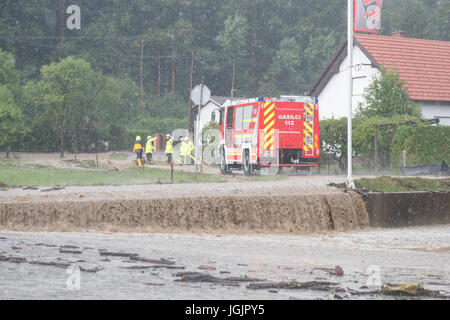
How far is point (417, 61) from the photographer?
40.7 m

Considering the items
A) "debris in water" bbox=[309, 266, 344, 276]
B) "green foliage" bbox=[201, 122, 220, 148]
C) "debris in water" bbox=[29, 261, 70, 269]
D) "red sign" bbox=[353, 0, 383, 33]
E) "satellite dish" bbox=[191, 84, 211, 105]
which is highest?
"red sign" bbox=[353, 0, 383, 33]

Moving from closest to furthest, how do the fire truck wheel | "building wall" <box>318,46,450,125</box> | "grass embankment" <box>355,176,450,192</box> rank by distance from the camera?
"grass embankment" <box>355,176,450,192</box> → the fire truck wheel → "building wall" <box>318,46,450,125</box>

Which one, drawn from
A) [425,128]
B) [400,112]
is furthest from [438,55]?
[425,128]

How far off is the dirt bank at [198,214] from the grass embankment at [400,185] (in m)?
1.53

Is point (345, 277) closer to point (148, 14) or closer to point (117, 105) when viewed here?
point (117, 105)

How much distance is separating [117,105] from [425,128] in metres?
42.4

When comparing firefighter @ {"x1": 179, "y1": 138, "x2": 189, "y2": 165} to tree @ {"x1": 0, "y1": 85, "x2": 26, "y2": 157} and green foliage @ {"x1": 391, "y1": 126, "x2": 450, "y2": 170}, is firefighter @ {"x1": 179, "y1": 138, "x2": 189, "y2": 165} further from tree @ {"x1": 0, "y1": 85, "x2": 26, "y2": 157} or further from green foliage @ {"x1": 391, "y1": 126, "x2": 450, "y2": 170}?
tree @ {"x1": 0, "y1": 85, "x2": 26, "y2": 157}

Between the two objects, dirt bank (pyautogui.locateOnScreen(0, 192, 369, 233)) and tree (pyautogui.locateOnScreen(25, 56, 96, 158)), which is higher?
tree (pyautogui.locateOnScreen(25, 56, 96, 158))

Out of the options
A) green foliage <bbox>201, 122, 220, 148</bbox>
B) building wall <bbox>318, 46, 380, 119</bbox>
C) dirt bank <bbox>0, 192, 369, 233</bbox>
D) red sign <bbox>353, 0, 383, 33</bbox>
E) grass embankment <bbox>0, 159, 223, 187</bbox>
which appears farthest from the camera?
building wall <bbox>318, 46, 380, 119</bbox>

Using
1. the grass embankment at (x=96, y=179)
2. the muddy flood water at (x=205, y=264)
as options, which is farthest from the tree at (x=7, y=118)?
the muddy flood water at (x=205, y=264)

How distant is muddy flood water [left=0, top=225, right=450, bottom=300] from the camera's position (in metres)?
7.96

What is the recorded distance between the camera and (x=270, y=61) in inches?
3666

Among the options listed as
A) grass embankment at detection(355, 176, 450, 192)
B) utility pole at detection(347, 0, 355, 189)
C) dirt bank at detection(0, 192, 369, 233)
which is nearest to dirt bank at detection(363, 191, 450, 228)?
dirt bank at detection(0, 192, 369, 233)

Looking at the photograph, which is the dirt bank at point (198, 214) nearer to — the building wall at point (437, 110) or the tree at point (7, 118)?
the building wall at point (437, 110)
